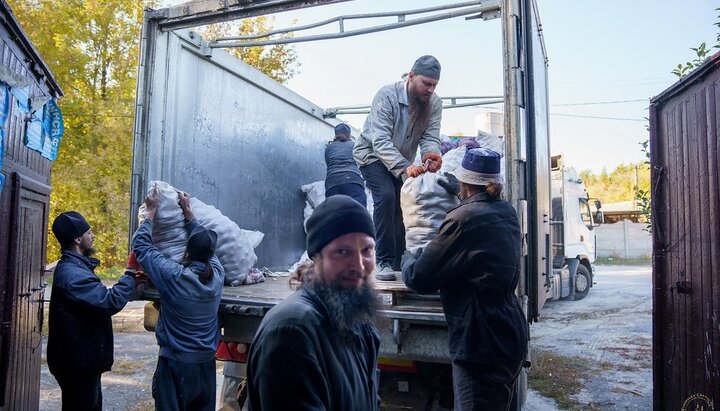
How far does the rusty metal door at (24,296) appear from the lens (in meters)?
3.15

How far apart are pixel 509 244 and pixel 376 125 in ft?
5.35

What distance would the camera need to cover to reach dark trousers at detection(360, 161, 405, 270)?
357 cm

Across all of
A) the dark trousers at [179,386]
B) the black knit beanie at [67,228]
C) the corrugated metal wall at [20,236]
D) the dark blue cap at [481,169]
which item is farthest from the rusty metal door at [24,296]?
the dark blue cap at [481,169]

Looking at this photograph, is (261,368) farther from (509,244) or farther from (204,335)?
(204,335)

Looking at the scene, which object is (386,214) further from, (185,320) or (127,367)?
(127,367)

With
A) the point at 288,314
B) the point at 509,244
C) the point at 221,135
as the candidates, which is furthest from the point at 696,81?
the point at 221,135

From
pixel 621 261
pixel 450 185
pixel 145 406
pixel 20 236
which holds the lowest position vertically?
pixel 145 406

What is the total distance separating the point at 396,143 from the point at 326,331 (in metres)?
2.71

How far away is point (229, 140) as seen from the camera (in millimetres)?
4273

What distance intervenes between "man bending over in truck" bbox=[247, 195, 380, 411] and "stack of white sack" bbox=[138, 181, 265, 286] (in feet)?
6.65

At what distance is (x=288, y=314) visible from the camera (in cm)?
123

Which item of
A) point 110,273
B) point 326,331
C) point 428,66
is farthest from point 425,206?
point 110,273

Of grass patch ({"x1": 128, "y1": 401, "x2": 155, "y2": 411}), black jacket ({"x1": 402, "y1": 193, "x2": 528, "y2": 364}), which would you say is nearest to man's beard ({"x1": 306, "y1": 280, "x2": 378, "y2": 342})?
black jacket ({"x1": 402, "y1": 193, "x2": 528, "y2": 364})

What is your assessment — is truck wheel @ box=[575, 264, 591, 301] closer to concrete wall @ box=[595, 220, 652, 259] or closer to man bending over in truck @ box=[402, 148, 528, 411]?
man bending over in truck @ box=[402, 148, 528, 411]
